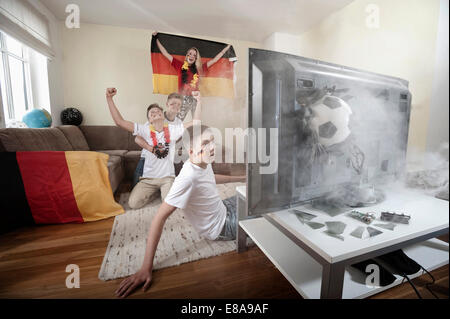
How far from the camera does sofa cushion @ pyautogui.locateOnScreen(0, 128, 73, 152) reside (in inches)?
39.6

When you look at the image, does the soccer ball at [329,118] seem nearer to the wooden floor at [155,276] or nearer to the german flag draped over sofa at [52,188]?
the wooden floor at [155,276]

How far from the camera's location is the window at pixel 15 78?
2.94 ft

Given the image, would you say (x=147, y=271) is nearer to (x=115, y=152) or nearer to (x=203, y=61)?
(x=115, y=152)

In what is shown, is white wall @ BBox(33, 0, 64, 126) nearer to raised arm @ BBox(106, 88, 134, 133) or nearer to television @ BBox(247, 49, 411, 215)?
raised arm @ BBox(106, 88, 134, 133)

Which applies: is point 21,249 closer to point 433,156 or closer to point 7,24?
point 7,24

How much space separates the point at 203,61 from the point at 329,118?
107 centimetres

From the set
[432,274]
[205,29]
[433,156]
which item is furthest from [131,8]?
[432,274]

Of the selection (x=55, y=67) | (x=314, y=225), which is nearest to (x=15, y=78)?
(x=55, y=67)

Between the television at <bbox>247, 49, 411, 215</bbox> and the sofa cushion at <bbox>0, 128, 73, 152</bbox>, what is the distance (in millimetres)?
1334

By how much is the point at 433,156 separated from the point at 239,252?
754 mm

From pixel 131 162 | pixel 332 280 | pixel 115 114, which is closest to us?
pixel 332 280

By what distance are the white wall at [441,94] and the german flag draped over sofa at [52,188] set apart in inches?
57.3

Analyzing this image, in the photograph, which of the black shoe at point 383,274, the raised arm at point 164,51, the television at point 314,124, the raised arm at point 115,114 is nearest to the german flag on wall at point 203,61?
the raised arm at point 164,51

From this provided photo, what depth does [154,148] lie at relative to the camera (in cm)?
131
